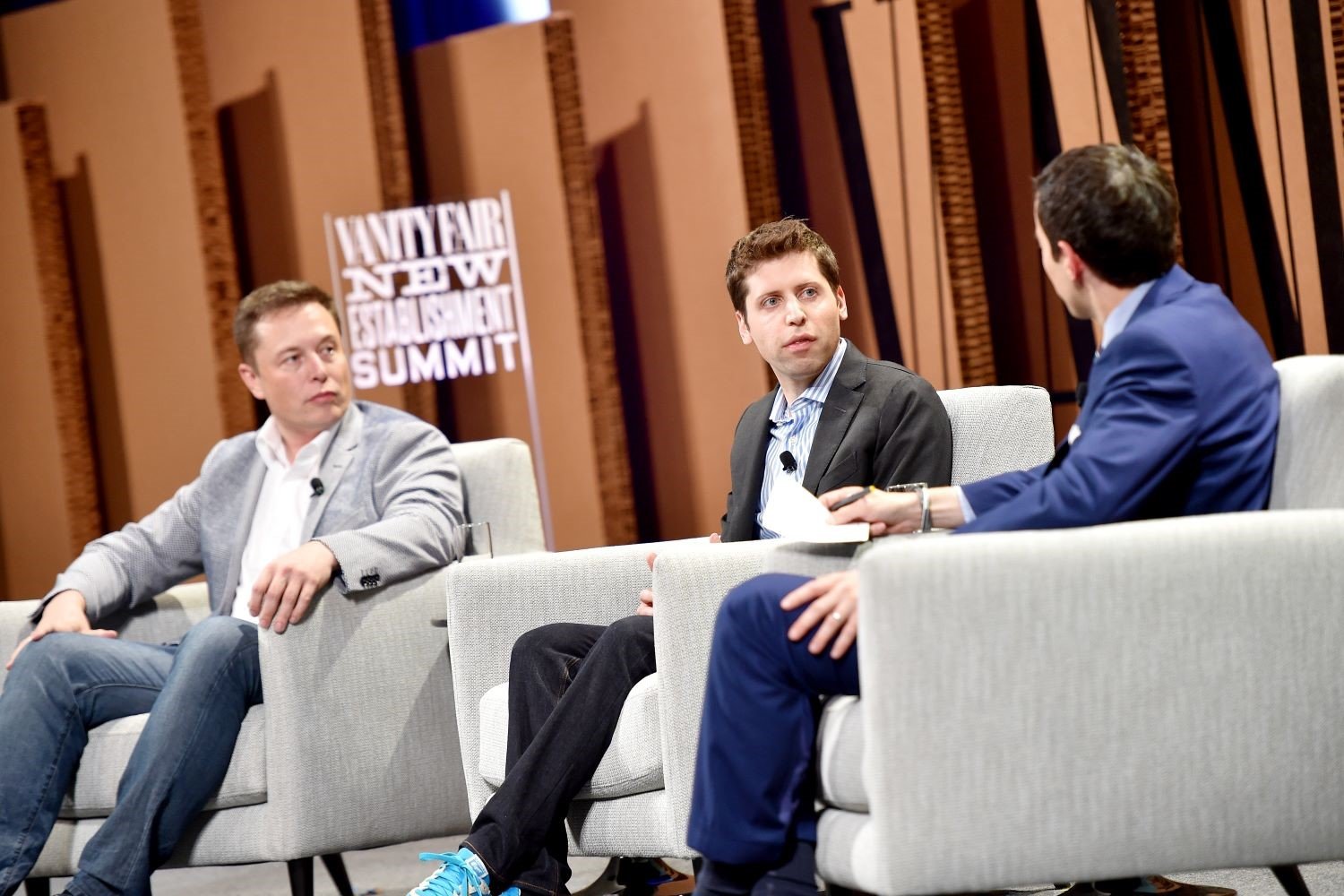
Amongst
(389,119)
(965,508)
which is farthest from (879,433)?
(389,119)

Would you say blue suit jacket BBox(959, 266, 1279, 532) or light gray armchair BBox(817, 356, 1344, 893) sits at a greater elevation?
blue suit jacket BBox(959, 266, 1279, 532)

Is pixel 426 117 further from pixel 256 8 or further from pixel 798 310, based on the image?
pixel 798 310

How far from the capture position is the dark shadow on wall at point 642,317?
4.55 metres

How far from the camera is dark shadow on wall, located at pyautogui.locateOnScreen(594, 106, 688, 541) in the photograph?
4.55 metres

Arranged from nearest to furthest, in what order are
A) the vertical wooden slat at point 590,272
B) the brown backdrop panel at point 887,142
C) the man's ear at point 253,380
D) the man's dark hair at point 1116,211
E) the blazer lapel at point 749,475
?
the man's dark hair at point 1116,211, the blazer lapel at point 749,475, the man's ear at point 253,380, the brown backdrop panel at point 887,142, the vertical wooden slat at point 590,272

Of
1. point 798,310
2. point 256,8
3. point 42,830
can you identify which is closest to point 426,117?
point 256,8

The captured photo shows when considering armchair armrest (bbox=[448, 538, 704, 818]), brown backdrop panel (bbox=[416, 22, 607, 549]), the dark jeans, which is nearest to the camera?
the dark jeans

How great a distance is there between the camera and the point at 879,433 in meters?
2.43

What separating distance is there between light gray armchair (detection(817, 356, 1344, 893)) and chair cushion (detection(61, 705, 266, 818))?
1404mm

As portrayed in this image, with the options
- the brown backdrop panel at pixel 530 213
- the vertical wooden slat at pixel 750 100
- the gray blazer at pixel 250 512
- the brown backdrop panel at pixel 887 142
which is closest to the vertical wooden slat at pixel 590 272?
the brown backdrop panel at pixel 530 213

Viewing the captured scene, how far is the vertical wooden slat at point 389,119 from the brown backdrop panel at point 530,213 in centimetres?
13

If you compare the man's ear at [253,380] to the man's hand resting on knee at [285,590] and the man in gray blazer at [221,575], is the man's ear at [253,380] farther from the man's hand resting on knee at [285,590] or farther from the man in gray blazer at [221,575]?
the man's hand resting on knee at [285,590]

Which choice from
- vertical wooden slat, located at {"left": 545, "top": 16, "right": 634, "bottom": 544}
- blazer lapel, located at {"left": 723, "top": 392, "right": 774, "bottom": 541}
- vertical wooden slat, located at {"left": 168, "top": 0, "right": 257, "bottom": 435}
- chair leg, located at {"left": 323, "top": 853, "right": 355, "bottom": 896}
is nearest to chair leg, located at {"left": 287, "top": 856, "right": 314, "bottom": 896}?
chair leg, located at {"left": 323, "top": 853, "right": 355, "bottom": 896}

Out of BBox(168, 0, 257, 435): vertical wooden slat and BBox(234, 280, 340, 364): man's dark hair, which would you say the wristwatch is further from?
BBox(168, 0, 257, 435): vertical wooden slat
